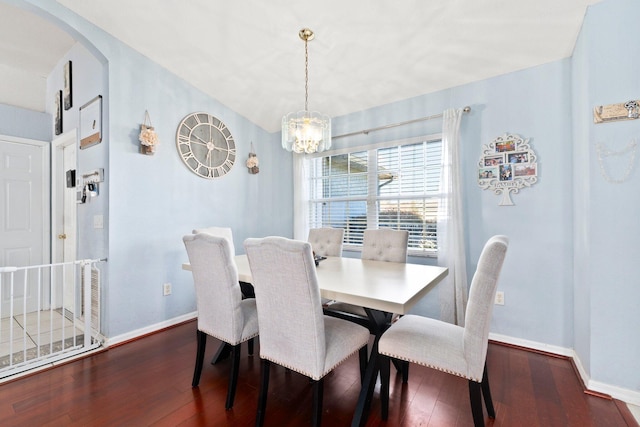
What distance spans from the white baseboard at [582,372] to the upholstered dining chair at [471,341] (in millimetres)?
809

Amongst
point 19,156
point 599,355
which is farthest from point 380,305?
point 19,156

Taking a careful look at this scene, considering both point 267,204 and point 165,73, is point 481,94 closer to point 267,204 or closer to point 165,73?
point 267,204

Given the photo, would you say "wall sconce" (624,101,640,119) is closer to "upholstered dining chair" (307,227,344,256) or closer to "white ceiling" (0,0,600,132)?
"white ceiling" (0,0,600,132)

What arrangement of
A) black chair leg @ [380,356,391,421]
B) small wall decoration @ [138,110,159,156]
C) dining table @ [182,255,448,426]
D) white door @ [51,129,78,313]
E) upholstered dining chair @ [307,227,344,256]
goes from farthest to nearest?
1. white door @ [51,129,78,313]
2. upholstered dining chair @ [307,227,344,256]
3. small wall decoration @ [138,110,159,156]
4. black chair leg @ [380,356,391,421]
5. dining table @ [182,255,448,426]

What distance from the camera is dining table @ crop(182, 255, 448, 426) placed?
1417 mm

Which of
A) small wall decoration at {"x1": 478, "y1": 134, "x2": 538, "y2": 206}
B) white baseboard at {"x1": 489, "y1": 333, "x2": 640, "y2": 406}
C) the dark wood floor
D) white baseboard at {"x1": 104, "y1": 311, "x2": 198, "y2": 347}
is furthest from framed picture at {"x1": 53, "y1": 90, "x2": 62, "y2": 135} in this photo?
white baseboard at {"x1": 489, "y1": 333, "x2": 640, "y2": 406}

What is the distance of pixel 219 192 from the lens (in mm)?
3465

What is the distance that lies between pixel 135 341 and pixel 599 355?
11.6ft

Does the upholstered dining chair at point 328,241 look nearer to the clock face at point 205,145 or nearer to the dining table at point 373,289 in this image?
the dining table at point 373,289

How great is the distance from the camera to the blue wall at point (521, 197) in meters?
1.74

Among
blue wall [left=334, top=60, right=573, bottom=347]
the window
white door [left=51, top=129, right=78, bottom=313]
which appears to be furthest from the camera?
white door [left=51, top=129, right=78, bottom=313]

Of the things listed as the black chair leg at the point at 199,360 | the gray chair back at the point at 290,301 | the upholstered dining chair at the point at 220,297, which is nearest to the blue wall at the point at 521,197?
the black chair leg at the point at 199,360

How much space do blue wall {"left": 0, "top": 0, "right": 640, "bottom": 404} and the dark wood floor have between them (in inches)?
11.4

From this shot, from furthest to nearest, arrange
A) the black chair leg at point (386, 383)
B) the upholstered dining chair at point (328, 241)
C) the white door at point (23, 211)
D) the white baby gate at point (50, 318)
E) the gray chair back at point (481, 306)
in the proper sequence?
the white door at point (23, 211) → the upholstered dining chair at point (328, 241) → the white baby gate at point (50, 318) → the black chair leg at point (386, 383) → the gray chair back at point (481, 306)
